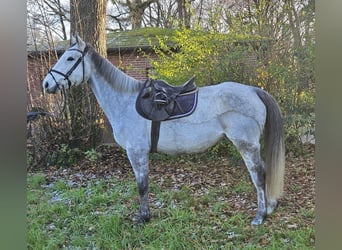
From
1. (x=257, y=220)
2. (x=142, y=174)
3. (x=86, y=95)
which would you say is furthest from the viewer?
(x=86, y=95)

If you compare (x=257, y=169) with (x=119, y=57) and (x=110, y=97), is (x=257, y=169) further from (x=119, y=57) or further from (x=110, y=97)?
(x=119, y=57)

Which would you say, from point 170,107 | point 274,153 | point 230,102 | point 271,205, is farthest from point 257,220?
point 170,107

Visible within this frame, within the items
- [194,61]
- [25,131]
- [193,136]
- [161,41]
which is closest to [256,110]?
[193,136]

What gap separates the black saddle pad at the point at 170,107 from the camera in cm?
240

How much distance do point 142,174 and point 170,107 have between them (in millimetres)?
495

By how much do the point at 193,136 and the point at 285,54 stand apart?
0.86 meters

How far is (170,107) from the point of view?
2404mm

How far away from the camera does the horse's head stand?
2469 mm

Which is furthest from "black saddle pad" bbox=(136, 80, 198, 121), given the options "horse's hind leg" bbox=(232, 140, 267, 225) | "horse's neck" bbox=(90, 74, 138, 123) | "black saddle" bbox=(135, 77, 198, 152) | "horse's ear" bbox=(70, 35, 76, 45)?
"horse's ear" bbox=(70, 35, 76, 45)

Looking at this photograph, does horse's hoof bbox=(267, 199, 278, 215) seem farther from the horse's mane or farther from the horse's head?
the horse's head

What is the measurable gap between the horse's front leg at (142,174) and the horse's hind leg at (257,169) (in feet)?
2.07

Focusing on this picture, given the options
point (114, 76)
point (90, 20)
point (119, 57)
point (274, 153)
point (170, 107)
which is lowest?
point (274, 153)

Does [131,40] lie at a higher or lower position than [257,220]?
higher
